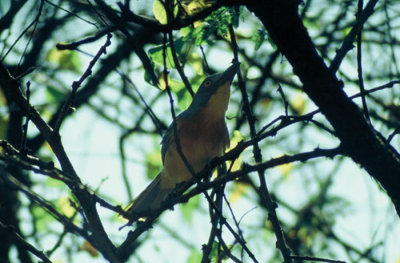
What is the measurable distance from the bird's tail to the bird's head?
1.13 meters

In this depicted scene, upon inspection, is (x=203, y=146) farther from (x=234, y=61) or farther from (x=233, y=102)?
(x=233, y=102)

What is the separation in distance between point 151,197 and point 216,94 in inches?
59.0

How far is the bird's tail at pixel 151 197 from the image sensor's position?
6.12 m

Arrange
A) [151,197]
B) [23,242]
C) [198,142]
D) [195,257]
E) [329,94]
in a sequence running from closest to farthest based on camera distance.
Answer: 1. [329,94]
2. [23,242]
3. [195,257]
4. [198,142]
5. [151,197]

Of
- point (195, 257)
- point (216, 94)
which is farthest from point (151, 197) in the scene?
point (195, 257)

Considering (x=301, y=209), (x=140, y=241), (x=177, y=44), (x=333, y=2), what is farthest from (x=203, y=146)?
(x=301, y=209)

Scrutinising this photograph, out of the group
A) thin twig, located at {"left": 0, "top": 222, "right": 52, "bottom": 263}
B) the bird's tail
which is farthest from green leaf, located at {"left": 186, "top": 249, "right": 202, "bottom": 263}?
thin twig, located at {"left": 0, "top": 222, "right": 52, "bottom": 263}

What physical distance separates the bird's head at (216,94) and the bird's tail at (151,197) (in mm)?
1129

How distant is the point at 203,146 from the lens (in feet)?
17.5

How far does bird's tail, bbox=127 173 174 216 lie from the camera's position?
20.1ft

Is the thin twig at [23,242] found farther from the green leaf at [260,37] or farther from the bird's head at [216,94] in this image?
the bird's head at [216,94]

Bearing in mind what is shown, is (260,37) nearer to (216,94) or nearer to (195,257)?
(216,94)

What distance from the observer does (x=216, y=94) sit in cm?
564

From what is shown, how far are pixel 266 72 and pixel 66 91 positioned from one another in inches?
108
